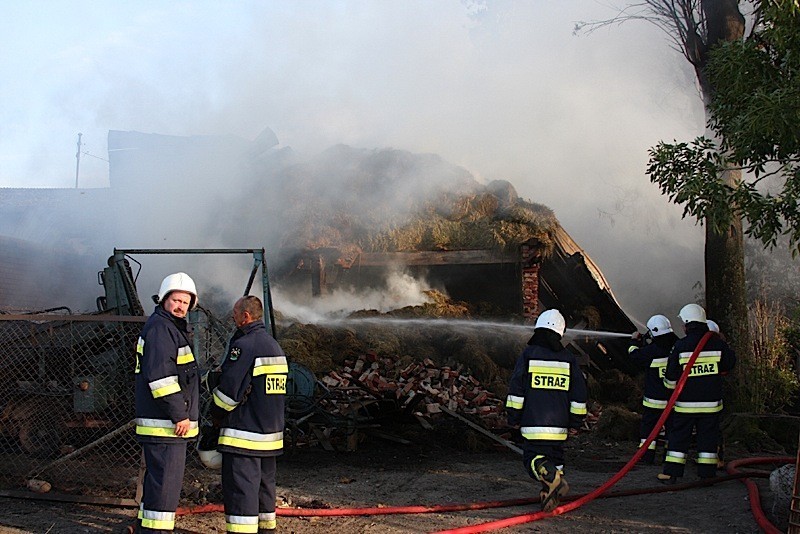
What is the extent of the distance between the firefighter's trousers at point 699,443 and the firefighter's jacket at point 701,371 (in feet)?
0.27

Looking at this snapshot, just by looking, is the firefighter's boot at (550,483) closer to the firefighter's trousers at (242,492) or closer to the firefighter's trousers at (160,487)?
the firefighter's trousers at (242,492)

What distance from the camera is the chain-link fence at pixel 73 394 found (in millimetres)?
6938

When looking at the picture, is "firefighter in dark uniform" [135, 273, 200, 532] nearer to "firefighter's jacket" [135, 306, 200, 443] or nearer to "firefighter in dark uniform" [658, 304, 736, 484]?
"firefighter's jacket" [135, 306, 200, 443]

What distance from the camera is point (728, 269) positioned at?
1005 cm

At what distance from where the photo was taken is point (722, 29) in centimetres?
1005

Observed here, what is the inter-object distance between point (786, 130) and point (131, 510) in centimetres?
604

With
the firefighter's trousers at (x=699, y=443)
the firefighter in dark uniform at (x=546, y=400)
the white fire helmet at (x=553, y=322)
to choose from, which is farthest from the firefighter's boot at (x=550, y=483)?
the firefighter's trousers at (x=699, y=443)

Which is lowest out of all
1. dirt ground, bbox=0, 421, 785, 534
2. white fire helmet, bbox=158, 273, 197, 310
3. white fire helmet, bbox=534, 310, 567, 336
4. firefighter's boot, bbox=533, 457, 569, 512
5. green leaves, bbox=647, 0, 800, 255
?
dirt ground, bbox=0, 421, 785, 534

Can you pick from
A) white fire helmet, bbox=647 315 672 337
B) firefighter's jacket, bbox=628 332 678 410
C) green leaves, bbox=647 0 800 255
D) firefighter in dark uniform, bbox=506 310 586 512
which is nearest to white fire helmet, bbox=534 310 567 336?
firefighter in dark uniform, bbox=506 310 586 512

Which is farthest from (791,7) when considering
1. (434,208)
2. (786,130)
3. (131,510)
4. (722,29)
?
(434,208)

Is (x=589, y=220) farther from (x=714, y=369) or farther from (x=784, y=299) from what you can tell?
(x=714, y=369)

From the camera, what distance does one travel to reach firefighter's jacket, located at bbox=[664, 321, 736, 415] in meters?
6.97

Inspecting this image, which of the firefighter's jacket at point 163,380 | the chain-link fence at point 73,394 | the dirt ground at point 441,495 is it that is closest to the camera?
the firefighter's jacket at point 163,380

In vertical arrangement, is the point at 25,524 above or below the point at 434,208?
below
